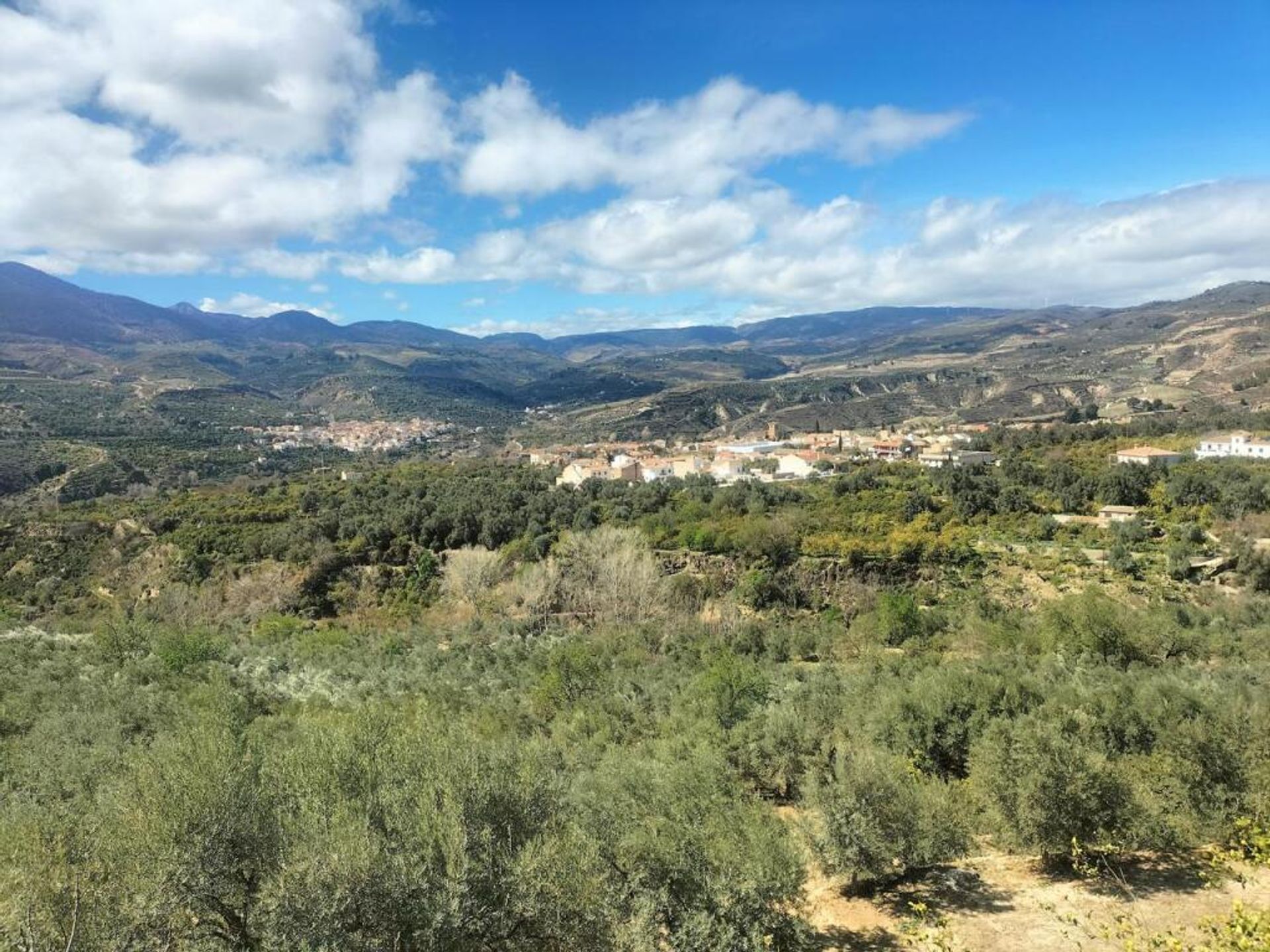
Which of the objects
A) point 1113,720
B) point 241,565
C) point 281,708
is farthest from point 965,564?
point 241,565

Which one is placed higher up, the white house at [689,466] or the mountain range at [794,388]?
the mountain range at [794,388]

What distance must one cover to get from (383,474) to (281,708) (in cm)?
4560

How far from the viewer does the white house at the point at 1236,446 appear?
46875 mm

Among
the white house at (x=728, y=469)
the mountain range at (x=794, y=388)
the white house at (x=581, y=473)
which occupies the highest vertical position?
the mountain range at (x=794, y=388)

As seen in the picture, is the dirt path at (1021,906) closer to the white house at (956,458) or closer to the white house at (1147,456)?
the white house at (956,458)

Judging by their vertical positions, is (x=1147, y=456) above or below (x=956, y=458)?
above

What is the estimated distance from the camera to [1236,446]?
160ft

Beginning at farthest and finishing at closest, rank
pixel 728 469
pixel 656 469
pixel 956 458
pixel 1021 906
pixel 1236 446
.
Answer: pixel 656 469 → pixel 728 469 → pixel 956 458 → pixel 1236 446 → pixel 1021 906

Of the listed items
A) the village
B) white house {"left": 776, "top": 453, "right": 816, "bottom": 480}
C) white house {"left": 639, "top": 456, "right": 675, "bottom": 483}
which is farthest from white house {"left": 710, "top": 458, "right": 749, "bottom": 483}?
white house {"left": 639, "top": 456, "right": 675, "bottom": 483}

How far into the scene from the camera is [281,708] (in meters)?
16.8

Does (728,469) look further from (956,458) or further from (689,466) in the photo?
(956,458)

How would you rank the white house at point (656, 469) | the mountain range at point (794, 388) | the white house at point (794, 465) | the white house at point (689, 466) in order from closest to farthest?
the white house at point (794, 465)
the white house at point (656, 469)
the white house at point (689, 466)
the mountain range at point (794, 388)

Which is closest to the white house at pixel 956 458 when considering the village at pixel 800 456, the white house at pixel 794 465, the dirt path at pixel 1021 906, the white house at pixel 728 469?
the village at pixel 800 456

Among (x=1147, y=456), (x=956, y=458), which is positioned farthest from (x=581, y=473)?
(x=1147, y=456)
